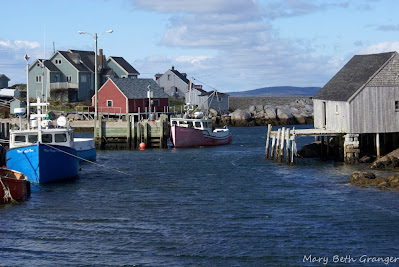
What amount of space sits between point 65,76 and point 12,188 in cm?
6521

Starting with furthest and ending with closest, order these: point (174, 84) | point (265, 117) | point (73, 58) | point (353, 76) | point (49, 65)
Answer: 1. point (174, 84)
2. point (265, 117)
3. point (73, 58)
4. point (49, 65)
5. point (353, 76)

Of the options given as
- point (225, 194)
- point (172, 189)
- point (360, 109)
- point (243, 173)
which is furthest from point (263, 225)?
point (360, 109)

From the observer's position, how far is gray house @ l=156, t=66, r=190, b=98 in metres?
111

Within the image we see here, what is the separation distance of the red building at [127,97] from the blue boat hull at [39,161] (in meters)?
41.1

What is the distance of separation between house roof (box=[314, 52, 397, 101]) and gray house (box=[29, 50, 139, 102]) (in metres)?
51.7

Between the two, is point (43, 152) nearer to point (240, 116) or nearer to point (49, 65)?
point (49, 65)

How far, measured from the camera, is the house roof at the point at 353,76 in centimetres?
4144

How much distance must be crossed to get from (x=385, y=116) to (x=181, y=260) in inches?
992

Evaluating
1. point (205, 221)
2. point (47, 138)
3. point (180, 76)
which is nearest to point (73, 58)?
point (180, 76)

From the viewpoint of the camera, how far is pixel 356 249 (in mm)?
21109

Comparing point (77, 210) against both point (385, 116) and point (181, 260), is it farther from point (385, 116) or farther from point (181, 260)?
point (385, 116)

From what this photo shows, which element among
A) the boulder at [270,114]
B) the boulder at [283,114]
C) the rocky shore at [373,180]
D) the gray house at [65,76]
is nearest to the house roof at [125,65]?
the gray house at [65,76]

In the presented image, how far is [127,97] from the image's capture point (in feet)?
251

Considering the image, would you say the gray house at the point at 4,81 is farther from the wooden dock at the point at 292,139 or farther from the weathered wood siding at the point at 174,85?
the wooden dock at the point at 292,139
